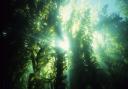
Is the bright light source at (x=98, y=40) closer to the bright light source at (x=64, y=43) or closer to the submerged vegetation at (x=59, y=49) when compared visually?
the submerged vegetation at (x=59, y=49)

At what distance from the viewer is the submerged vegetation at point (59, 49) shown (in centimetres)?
1633

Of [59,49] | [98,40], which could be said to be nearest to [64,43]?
[59,49]

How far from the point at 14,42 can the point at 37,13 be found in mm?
3131

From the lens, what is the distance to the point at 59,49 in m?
15.6

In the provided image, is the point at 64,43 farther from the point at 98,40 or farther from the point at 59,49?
the point at 98,40

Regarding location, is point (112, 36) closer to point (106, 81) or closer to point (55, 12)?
point (106, 81)

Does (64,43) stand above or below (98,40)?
below

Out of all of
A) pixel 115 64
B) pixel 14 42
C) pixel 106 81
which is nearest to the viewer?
pixel 14 42

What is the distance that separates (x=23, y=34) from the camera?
67.6 feet

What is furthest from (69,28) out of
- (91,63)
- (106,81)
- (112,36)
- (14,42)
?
(112,36)

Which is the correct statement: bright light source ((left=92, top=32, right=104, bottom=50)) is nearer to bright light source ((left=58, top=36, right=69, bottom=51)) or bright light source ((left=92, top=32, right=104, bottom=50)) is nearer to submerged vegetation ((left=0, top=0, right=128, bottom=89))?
submerged vegetation ((left=0, top=0, right=128, bottom=89))

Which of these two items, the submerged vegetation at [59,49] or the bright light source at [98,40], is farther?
the bright light source at [98,40]

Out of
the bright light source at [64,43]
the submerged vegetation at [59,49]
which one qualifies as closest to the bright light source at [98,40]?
the submerged vegetation at [59,49]

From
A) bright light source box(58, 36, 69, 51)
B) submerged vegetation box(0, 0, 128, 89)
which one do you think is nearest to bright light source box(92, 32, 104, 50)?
submerged vegetation box(0, 0, 128, 89)
